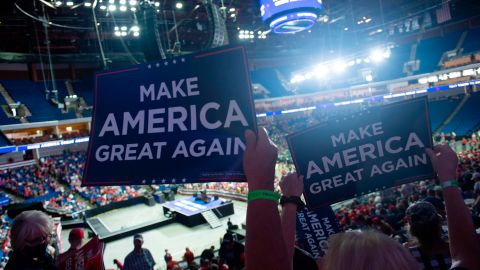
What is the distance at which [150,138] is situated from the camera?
7.06 feet

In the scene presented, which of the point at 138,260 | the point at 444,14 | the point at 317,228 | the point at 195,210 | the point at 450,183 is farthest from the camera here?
the point at 444,14

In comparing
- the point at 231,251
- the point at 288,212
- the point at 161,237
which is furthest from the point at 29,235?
the point at 161,237

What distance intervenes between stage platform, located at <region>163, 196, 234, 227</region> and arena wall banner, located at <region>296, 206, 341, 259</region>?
1450 centimetres

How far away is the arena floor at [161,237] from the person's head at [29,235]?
10329 mm

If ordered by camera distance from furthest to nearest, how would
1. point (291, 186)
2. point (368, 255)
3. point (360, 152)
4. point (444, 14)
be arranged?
point (444, 14) < point (360, 152) < point (291, 186) < point (368, 255)

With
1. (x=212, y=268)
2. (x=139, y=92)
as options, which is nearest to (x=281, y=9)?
(x=212, y=268)

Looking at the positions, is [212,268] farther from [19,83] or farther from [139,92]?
[19,83]

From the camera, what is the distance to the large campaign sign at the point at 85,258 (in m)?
2.39

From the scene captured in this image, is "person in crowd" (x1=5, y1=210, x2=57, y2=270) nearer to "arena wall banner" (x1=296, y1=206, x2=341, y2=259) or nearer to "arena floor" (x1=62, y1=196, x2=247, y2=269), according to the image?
"arena wall banner" (x1=296, y1=206, x2=341, y2=259)

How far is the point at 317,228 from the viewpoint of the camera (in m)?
3.04

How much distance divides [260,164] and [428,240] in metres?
1.52

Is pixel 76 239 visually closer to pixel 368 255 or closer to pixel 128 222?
pixel 368 255

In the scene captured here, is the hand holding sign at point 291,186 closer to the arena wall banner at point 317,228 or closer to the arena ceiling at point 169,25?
the arena wall banner at point 317,228

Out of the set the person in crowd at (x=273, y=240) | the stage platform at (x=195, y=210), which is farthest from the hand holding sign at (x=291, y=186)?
the stage platform at (x=195, y=210)
